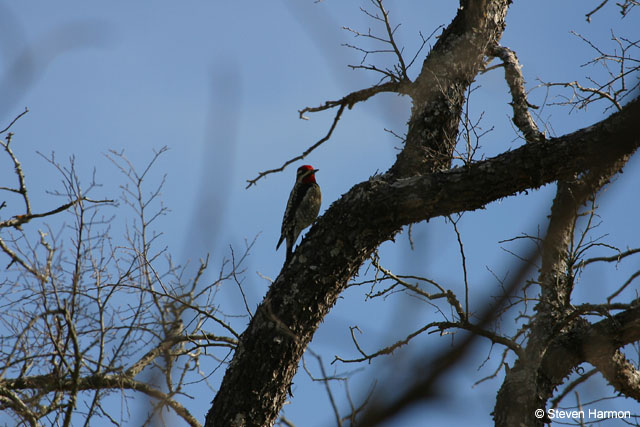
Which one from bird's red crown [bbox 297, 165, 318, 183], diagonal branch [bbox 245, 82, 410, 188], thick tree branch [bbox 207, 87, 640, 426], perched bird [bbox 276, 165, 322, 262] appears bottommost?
thick tree branch [bbox 207, 87, 640, 426]

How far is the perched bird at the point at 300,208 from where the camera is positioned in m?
7.54

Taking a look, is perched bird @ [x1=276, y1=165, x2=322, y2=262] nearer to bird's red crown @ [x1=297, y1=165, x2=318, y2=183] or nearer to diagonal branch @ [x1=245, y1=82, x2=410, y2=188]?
bird's red crown @ [x1=297, y1=165, x2=318, y2=183]

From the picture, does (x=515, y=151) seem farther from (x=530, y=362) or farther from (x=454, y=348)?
(x=454, y=348)

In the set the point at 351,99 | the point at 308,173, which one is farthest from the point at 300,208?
the point at 351,99

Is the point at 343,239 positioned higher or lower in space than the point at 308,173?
lower

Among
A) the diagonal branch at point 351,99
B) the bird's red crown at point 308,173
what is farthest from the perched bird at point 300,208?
the diagonal branch at point 351,99

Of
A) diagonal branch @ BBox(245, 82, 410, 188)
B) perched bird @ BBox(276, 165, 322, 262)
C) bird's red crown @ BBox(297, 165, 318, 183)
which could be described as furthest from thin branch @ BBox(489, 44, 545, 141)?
bird's red crown @ BBox(297, 165, 318, 183)

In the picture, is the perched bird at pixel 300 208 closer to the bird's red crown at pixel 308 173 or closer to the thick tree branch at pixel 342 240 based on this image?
the bird's red crown at pixel 308 173

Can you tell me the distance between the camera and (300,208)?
25.4ft

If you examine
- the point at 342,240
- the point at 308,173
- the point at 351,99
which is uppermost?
the point at 308,173

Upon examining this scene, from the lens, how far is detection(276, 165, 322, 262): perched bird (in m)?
7.54

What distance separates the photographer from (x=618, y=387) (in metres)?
5.29

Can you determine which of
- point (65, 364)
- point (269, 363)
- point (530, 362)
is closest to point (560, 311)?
point (530, 362)

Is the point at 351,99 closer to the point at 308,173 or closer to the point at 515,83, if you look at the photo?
the point at 515,83
